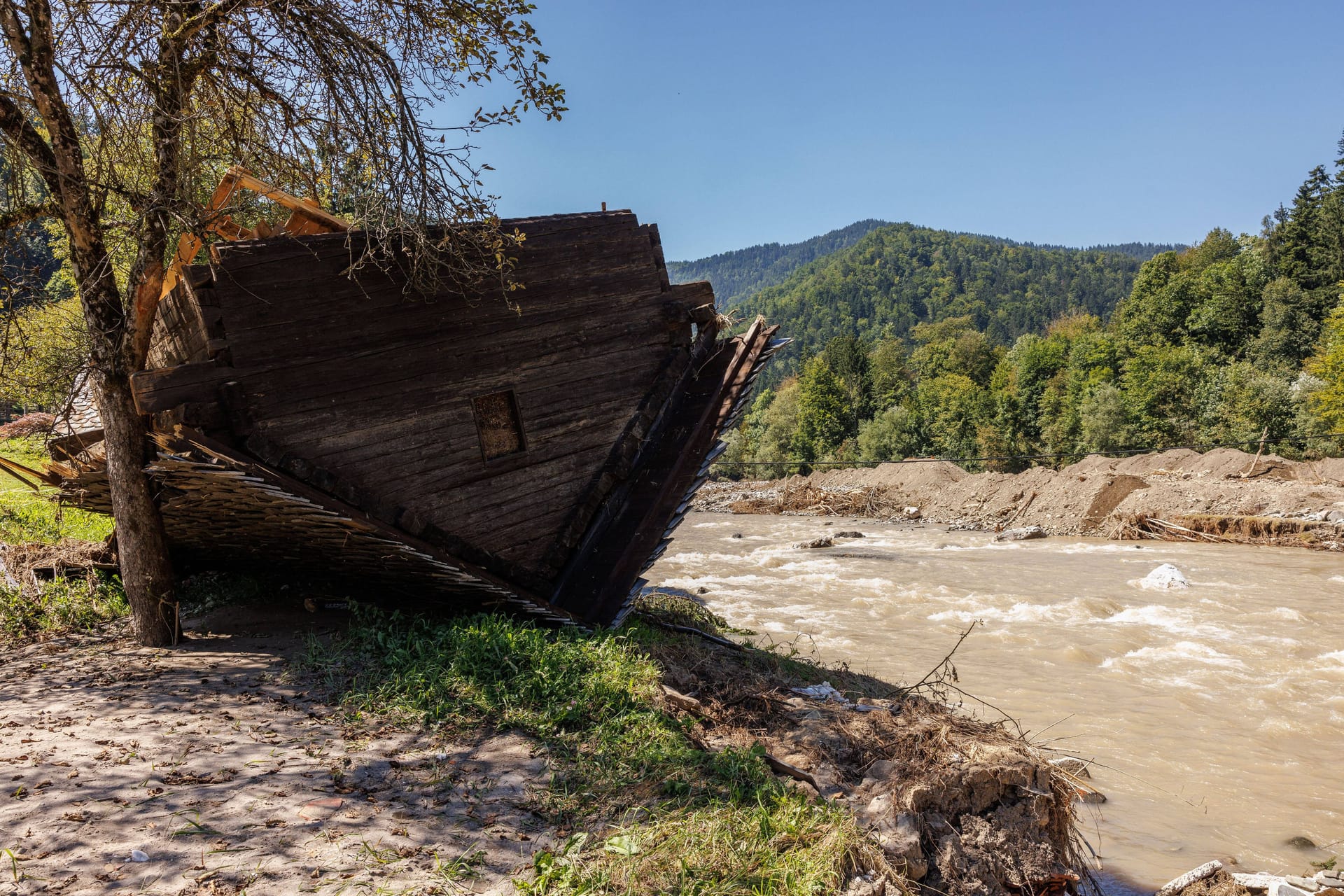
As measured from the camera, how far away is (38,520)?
1247cm

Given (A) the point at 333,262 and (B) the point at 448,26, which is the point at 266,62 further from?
(A) the point at 333,262

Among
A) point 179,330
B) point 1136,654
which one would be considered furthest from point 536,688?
point 1136,654

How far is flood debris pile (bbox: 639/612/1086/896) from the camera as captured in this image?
145 inches

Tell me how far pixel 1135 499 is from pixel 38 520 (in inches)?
996

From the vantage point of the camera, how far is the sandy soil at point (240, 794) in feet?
10.1

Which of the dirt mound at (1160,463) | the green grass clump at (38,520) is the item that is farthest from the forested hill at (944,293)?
the green grass clump at (38,520)

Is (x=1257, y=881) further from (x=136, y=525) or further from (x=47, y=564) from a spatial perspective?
(x=47, y=564)

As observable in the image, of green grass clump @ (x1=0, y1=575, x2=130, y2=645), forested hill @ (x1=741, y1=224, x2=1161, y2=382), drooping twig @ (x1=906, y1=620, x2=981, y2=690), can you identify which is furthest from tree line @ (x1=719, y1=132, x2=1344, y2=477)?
forested hill @ (x1=741, y1=224, x2=1161, y2=382)

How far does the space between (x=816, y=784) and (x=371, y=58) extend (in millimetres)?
5981

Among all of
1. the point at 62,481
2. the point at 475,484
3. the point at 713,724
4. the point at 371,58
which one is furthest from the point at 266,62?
the point at 713,724

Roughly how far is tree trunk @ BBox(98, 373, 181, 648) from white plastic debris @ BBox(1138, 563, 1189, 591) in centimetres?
1556

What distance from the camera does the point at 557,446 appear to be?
6652mm

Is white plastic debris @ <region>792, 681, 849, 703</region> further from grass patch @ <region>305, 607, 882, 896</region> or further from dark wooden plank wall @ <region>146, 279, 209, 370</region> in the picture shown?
dark wooden plank wall @ <region>146, 279, 209, 370</region>

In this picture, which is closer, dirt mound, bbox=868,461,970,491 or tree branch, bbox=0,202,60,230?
tree branch, bbox=0,202,60,230
